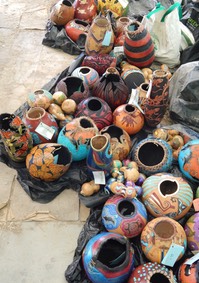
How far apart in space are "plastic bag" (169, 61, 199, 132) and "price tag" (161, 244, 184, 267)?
4.28ft

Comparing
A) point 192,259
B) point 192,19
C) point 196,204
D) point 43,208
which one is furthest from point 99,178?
point 192,19

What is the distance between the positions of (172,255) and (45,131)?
133 cm

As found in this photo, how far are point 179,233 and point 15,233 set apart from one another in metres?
1.13

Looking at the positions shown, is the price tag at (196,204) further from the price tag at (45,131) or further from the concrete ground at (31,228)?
the price tag at (45,131)

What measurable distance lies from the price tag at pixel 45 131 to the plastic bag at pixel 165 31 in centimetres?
165

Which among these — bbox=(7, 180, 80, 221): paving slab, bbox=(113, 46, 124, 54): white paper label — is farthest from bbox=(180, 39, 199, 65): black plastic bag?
bbox=(7, 180, 80, 221): paving slab

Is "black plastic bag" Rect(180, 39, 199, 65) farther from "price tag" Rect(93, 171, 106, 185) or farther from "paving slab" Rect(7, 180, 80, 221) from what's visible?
"paving slab" Rect(7, 180, 80, 221)

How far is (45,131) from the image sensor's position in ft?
8.57

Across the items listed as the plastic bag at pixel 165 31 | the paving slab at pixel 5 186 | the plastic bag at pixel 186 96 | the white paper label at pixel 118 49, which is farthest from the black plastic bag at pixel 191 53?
the paving slab at pixel 5 186

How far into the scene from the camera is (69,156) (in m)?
2.47

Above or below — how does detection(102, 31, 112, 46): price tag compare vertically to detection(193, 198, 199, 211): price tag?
above

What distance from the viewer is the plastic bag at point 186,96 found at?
2809mm

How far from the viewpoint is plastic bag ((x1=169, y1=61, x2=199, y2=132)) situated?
2.81m

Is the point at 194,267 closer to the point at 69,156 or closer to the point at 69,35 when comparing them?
the point at 69,156
